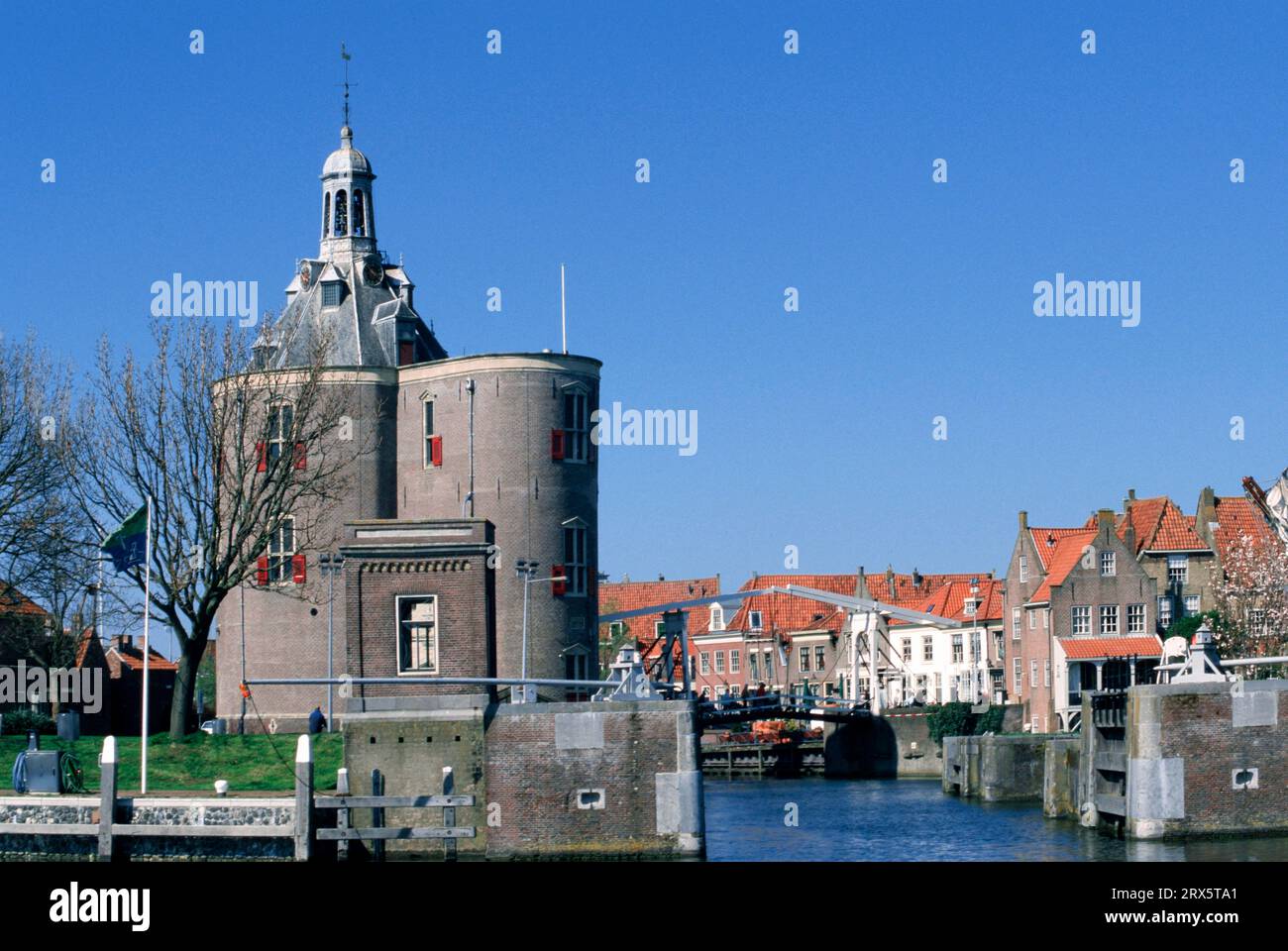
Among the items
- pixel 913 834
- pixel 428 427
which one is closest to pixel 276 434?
pixel 428 427

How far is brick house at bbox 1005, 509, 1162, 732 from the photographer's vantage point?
78375mm

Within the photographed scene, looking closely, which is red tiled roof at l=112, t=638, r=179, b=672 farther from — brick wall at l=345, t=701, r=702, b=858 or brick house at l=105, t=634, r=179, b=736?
brick wall at l=345, t=701, r=702, b=858

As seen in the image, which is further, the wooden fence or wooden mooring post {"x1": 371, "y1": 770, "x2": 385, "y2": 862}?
wooden mooring post {"x1": 371, "y1": 770, "x2": 385, "y2": 862}

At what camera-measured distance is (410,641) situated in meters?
46.9

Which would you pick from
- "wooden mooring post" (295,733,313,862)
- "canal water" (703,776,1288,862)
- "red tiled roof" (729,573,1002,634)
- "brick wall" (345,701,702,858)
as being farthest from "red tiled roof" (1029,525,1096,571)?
"wooden mooring post" (295,733,313,862)

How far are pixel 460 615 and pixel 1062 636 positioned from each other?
3967cm

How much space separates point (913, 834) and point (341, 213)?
3550 cm

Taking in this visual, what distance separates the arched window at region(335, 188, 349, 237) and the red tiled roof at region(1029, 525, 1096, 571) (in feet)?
107

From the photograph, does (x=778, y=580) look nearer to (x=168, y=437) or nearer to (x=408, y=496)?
(x=408, y=496)

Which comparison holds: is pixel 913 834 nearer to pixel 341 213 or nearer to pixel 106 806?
pixel 106 806

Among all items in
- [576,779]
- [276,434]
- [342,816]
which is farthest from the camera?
[276,434]

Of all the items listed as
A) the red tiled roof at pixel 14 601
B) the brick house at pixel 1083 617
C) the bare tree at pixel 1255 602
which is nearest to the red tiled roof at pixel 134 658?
the red tiled roof at pixel 14 601

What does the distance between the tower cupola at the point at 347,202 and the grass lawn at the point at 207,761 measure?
29353 mm
